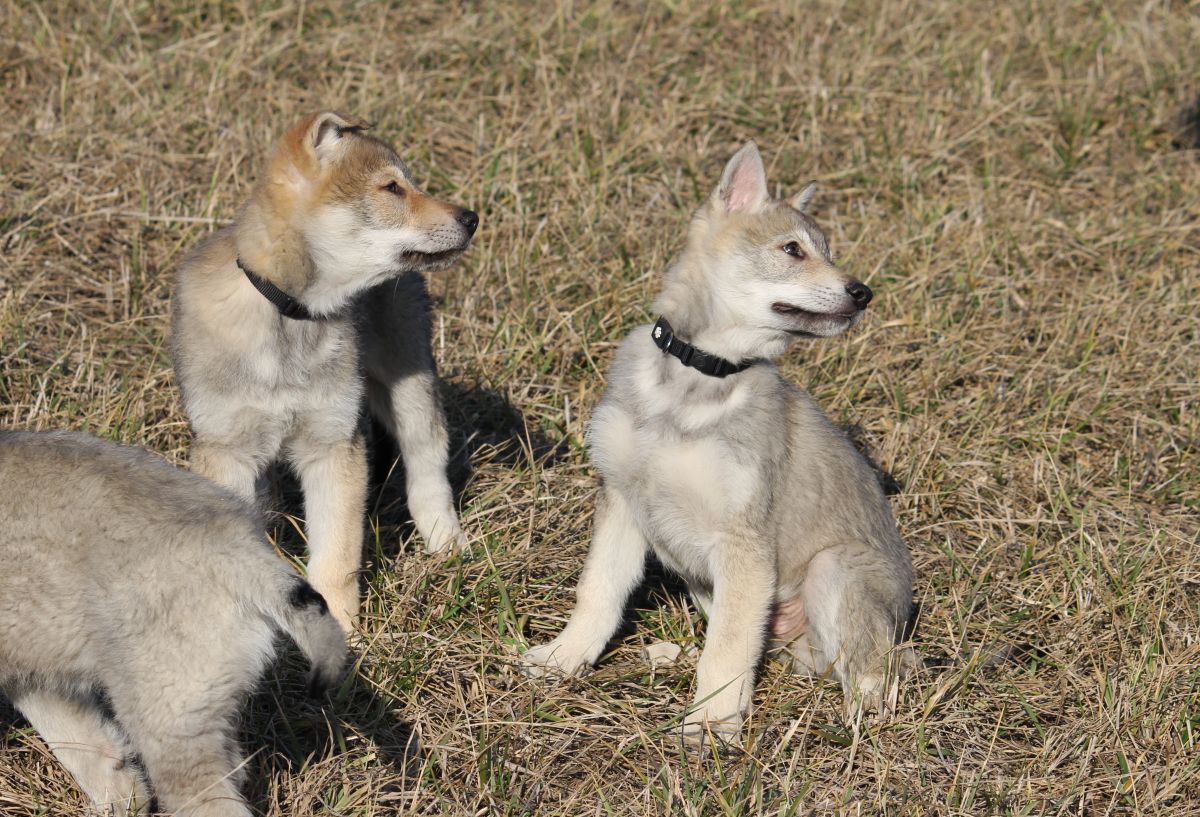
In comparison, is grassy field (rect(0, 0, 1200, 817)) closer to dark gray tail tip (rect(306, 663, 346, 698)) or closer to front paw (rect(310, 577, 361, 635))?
front paw (rect(310, 577, 361, 635))

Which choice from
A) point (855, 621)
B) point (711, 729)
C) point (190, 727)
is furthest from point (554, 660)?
point (190, 727)

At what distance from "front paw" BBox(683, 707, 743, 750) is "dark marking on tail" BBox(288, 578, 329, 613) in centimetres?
167

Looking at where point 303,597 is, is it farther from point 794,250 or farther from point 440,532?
point 794,250

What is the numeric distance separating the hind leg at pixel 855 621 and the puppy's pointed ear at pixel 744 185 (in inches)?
58.5

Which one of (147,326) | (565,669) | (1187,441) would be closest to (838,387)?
(1187,441)

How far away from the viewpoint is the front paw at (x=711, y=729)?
4.84 m

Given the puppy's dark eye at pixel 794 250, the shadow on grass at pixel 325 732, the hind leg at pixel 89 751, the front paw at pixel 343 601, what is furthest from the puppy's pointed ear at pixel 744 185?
the hind leg at pixel 89 751

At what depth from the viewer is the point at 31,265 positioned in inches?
281

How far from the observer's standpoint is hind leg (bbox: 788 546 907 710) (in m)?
5.06

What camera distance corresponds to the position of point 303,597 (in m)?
3.82

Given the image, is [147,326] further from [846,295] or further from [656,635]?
[846,295]

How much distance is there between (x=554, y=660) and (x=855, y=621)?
4.07ft

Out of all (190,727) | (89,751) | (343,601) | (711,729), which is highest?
(190,727)

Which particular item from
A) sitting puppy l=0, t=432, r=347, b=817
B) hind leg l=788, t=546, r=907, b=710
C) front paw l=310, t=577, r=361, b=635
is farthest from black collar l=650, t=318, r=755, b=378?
sitting puppy l=0, t=432, r=347, b=817
